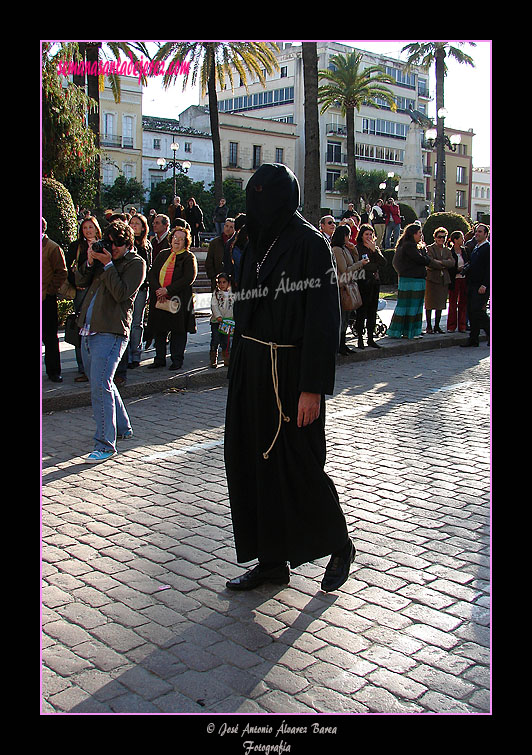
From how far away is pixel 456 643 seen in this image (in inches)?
139

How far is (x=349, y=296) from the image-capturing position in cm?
1148

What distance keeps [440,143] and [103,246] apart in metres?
31.7

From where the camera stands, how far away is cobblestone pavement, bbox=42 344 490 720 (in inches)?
124

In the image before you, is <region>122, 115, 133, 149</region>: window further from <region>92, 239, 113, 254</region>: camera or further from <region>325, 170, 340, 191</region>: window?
<region>92, 239, 113, 254</region>: camera

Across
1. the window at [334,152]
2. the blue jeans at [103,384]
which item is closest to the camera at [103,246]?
the blue jeans at [103,384]

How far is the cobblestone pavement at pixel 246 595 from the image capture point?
3146 millimetres

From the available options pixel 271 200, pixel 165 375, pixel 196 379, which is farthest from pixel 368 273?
pixel 271 200

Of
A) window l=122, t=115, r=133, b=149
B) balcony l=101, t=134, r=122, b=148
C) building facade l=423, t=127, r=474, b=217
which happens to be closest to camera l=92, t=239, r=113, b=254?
balcony l=101, t=134, r=122, b=148

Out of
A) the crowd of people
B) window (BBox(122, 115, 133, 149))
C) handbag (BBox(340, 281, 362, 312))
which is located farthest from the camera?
window (BBox(122, 115, 133, 149))

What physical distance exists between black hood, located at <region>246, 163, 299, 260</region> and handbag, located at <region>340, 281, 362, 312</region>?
7548 mm

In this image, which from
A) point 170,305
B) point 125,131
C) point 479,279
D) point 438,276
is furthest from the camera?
point 125,131

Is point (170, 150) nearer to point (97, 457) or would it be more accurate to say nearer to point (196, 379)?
point (196, 379)

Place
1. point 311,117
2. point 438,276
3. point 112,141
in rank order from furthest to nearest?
point 112,141, point 311,117, point 438,276
